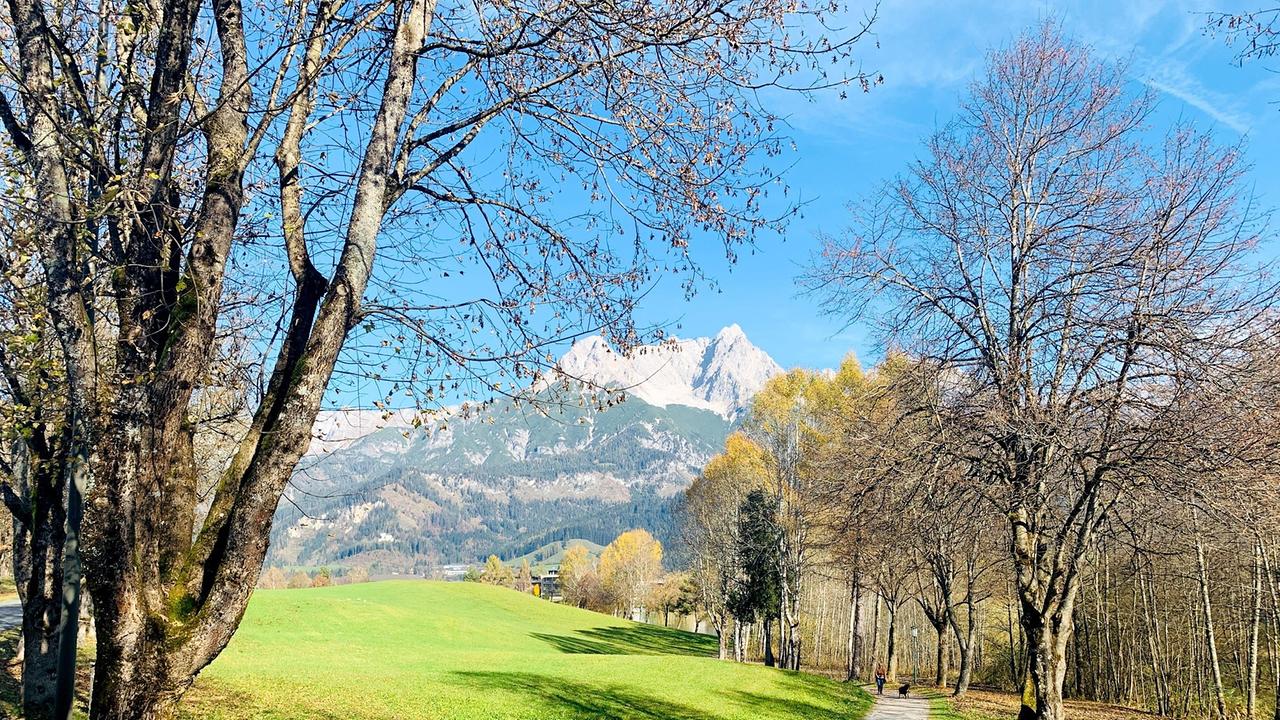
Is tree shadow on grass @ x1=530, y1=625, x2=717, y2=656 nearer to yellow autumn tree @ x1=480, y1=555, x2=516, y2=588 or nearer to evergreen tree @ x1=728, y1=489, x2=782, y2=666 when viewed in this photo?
evergreen tree @ x1=728, y1=489, x2=782, y2=666

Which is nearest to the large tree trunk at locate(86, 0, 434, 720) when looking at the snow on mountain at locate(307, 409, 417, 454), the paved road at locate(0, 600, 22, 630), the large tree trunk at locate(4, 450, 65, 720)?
the snow on mountain at locate(307, 409, 417, 454)

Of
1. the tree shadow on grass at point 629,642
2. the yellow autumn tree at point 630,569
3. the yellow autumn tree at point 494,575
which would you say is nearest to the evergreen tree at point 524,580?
the yellow autumn tree at point 494,575

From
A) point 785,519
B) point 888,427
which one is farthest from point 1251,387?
point 785,519

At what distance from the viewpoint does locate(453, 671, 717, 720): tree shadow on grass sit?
18.0 meters

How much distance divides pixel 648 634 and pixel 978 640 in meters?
26.6

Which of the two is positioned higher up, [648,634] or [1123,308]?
[1123,308]

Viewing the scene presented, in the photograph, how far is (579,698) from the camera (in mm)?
20266

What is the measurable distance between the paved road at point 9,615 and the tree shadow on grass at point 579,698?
15.9m

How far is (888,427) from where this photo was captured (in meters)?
11.9

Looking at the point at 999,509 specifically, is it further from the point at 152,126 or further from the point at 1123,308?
the point at 152,126

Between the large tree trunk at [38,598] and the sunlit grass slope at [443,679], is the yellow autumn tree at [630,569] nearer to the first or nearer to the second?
the sunlit grass slope at [443,679]

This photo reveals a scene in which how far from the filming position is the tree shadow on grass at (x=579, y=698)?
59.1 ft

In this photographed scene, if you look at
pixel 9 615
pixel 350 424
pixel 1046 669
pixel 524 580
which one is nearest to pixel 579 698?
pixel 1046 669

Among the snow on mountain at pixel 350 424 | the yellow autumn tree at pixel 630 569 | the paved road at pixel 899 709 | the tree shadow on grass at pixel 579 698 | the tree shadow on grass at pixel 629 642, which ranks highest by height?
the yellow autumn tree at pixel 630 569
